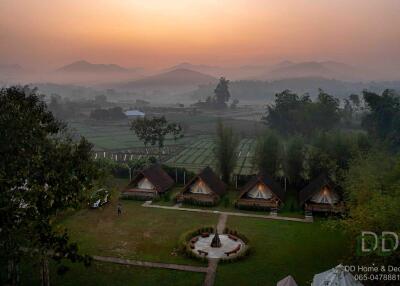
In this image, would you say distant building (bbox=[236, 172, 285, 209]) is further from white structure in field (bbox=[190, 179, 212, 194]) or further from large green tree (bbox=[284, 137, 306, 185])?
large green tree (bbox=[284, 137, 306, 185])

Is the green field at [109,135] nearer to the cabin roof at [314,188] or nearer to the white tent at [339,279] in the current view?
the cabin roof at [314,188]

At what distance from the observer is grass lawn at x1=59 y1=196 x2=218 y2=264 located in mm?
19062

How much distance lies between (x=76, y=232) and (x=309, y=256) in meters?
12.7

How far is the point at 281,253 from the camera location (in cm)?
1891

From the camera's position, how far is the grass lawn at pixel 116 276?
52.4 ft

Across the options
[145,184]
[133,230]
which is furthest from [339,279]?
[145,184]

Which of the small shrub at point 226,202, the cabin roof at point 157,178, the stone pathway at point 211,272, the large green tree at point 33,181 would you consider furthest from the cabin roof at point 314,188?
the large green tree at point 33,181

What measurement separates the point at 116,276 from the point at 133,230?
5644 millimetres

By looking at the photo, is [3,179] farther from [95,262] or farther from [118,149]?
[118,149]

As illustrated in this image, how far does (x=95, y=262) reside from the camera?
1786 centimetres

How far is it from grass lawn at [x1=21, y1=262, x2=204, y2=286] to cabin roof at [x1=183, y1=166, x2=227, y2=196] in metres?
11.3

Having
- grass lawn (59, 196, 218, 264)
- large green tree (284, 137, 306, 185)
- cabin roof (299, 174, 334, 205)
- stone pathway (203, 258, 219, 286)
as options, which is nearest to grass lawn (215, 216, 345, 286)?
stone pathway (203, 258, 219, 286)

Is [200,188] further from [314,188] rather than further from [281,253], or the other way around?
[281,253]

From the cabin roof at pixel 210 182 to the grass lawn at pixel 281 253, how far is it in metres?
4.57
